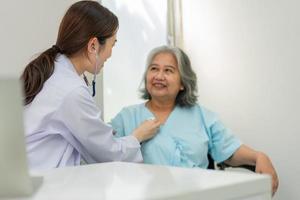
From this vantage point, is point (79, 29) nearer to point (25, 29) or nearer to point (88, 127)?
point (88, 127)

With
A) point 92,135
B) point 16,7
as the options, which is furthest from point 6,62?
point 92,135

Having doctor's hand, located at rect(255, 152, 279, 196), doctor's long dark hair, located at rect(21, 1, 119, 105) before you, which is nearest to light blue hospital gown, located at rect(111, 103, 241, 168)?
doctor's hand, located at rect(255, 152, 279, 196)

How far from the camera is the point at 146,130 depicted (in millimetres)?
1658

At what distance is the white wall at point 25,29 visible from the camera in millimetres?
2035

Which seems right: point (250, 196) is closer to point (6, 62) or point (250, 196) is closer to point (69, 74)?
point (69, 74)

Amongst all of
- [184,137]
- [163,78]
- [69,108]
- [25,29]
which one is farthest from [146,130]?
[25,29]

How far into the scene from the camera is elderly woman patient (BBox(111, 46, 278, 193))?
173 cm

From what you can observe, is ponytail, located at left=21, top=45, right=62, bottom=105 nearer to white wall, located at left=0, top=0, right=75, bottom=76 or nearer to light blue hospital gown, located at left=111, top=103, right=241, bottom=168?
light blue hospital gown, located at left=111, top=103, right=241, bottom=168

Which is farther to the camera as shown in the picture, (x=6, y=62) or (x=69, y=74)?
(x=6, y=62)

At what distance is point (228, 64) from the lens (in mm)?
2201

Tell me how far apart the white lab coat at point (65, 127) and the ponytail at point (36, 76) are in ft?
0.07

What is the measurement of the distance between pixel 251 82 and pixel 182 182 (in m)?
1.55

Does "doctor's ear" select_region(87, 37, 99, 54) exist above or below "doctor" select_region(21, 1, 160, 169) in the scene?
above

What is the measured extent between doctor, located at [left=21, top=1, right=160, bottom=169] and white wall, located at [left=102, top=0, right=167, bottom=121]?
0.85m
